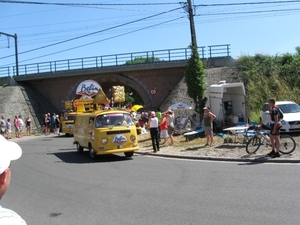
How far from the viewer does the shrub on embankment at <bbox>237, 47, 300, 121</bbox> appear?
27.6 metres

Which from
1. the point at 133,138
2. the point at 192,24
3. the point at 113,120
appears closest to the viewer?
the point at 133,138

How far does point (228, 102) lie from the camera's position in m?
23.7

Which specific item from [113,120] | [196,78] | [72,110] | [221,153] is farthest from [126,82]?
[221,153]

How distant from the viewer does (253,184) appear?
8977 mm

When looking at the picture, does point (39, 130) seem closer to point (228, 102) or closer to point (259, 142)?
point (228, 102)

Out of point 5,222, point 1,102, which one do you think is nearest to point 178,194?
point 5,222

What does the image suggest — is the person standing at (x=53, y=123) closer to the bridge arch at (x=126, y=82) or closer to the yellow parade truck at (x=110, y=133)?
the bridge arch at (x=126, y=82)

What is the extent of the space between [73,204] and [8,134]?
1078 inches

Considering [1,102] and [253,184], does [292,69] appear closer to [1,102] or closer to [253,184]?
[253,184]

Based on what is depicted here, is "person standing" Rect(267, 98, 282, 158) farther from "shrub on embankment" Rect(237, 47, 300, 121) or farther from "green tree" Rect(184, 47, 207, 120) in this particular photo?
"green tree" Rect(184, 47, 207, 120)

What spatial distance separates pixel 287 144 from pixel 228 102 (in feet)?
34.1

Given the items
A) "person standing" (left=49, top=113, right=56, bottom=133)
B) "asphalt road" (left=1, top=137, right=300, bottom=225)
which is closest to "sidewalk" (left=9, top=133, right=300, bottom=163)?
"asphalt road" (left=1, top=137, right=300, bottom=225)

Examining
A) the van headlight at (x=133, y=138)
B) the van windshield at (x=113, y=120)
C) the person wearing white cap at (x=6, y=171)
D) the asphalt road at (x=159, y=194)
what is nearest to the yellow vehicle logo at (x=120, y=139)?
the van headlight at (x=133, y=138)

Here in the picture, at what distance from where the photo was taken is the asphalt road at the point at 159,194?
263 inches
